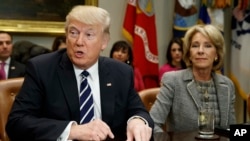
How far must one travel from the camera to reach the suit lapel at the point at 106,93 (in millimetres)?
2098

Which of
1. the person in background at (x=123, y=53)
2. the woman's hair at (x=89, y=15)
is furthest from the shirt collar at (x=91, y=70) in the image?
the person in background at (x=123, y=53)

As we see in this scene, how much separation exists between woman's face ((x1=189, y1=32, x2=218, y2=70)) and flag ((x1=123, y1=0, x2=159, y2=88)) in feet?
8.71

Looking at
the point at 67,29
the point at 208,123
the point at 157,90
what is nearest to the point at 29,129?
the point at 67,29

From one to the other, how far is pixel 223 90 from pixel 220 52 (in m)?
0.27

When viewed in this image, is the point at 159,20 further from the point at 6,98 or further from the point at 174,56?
the point at 6,98

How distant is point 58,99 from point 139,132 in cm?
42

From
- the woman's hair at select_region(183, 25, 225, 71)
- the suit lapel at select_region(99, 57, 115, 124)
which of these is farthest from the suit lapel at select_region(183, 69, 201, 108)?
the suit lapel at select_region(99, 57, 115, 124)

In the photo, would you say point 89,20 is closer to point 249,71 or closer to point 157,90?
point 157,90

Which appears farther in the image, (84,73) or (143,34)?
(143,34)

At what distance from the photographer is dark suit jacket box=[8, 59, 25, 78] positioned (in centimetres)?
476

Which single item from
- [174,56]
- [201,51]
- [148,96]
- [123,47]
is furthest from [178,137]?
[174,56]

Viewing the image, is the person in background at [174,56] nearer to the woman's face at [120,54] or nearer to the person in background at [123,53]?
the person in background at [123,53]

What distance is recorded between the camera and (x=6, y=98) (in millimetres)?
2363

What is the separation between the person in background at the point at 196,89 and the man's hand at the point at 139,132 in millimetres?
600
